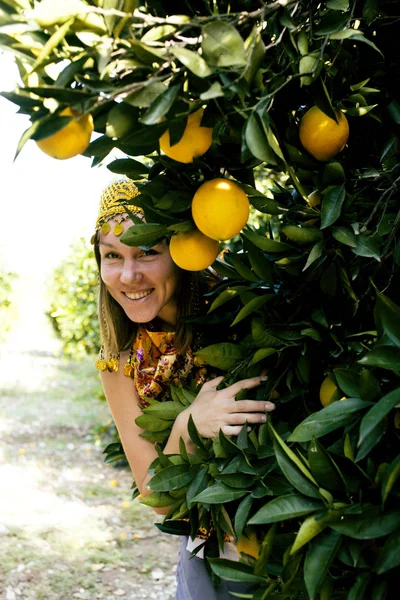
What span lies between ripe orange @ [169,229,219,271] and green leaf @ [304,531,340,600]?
467 millimetres

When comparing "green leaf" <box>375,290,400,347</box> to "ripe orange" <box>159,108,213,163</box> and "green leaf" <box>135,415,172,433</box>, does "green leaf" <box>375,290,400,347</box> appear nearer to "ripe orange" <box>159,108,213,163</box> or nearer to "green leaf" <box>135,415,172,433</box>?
"ripe orange" <box>159,108,213,163</box>

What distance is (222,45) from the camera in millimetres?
781

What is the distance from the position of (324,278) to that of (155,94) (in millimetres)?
439

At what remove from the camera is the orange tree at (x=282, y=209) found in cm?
78

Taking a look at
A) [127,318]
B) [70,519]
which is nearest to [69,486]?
[70,519]

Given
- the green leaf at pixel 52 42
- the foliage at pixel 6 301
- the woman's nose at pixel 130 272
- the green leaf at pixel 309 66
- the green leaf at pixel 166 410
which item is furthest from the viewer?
the foliage at pixel 6 301

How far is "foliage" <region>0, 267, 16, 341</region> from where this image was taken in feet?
26.3

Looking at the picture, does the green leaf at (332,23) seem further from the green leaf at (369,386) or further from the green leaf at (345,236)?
the green leaf at (369,386)

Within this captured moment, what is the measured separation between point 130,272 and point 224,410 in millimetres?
564

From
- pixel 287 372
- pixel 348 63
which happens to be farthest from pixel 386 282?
pixel 348 63

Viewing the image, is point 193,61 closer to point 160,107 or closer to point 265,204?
point 160,107

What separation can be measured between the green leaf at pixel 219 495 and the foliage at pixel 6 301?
7171 mm

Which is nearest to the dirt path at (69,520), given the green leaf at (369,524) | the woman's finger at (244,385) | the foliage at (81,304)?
the foliage at (81,304)

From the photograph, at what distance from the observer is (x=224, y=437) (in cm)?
114
